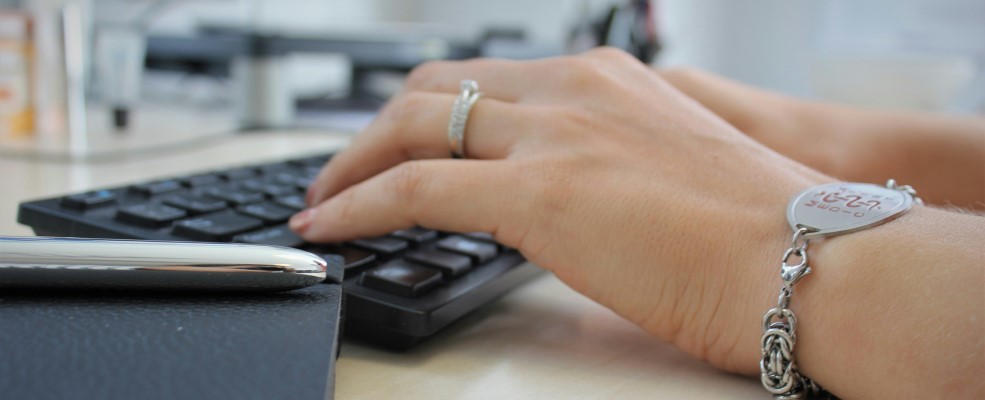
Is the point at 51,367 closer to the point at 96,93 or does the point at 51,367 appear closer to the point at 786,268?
the point at 786,268

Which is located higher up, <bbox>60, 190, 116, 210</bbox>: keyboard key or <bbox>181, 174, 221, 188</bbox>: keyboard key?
<bbox>60, 190, 116, 210</bbox>: keyboard key

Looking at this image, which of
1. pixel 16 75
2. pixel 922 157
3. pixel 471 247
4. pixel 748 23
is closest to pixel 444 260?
pixel 471 247

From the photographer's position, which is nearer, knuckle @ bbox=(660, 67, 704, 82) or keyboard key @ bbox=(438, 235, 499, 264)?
keyboard key @ bbox=(438, 235, 499, 264)

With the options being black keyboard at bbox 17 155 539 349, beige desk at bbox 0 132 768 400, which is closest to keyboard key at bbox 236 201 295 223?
black keyboard at bbox 17 155 539 349

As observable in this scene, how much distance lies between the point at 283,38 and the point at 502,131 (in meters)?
0.64

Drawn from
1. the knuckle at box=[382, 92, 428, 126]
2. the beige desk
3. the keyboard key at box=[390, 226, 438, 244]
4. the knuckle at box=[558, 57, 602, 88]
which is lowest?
the beige desk

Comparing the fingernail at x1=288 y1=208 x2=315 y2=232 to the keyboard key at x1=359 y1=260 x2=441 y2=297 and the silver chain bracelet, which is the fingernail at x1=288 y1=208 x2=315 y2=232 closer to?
the keyboard key at x1=359 y1=260 x2=441 y2=297

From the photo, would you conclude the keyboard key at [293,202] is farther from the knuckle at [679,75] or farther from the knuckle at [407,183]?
the knuckle at [679,75]

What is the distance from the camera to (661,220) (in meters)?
0.35

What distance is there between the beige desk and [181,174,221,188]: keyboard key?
9 centimetres

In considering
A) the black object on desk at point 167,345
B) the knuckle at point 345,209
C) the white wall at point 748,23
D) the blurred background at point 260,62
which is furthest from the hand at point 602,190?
the white wall at point 748,23

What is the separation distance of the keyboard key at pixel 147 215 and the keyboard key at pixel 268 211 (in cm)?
3

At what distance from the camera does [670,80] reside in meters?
0.58

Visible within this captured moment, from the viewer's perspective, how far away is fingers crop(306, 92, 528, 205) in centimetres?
42
